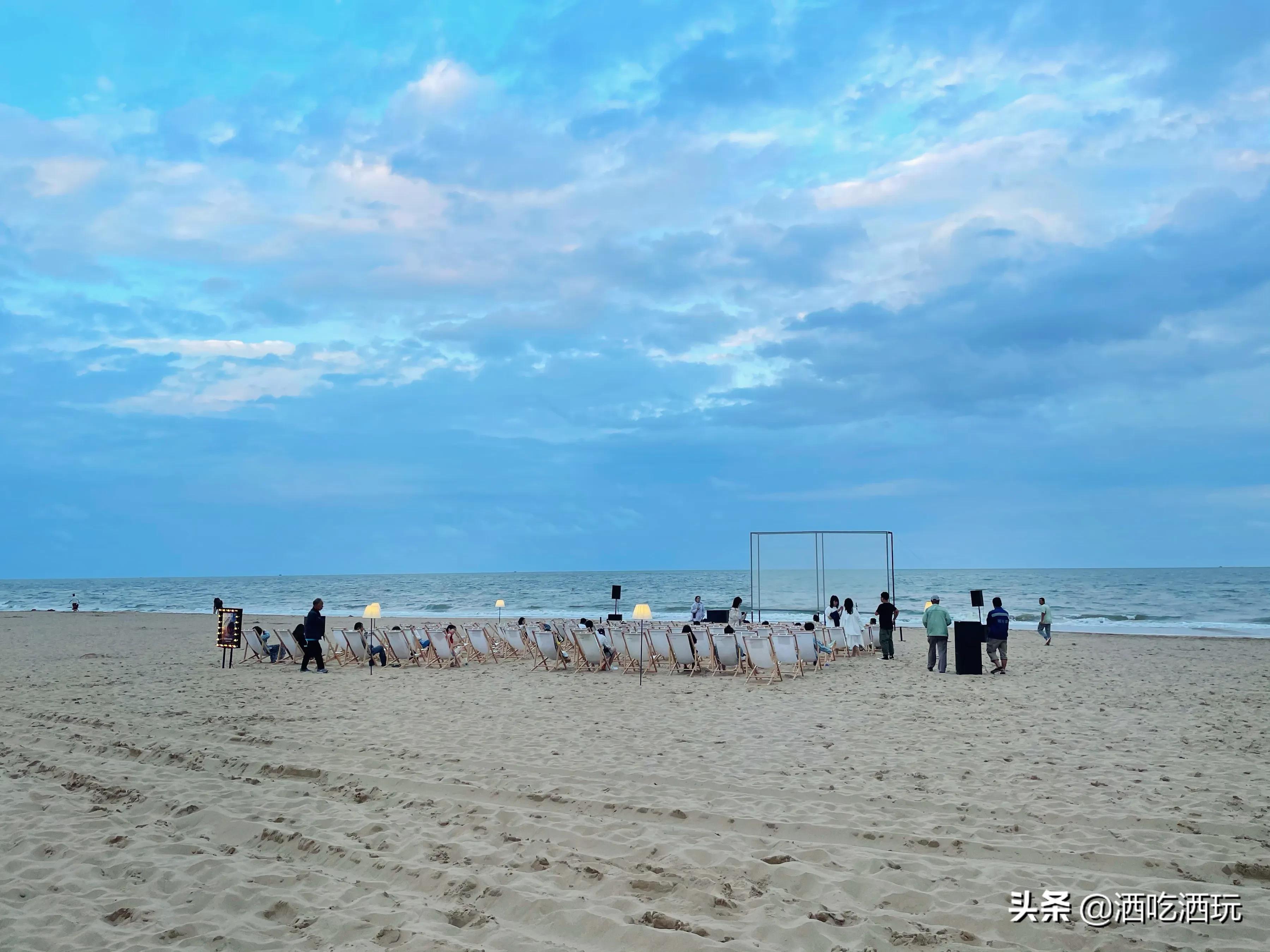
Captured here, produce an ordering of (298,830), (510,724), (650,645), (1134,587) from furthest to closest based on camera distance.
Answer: (1134,587) → (650,645) → (510,724) → (298,830)

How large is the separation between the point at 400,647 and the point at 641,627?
4626 millimetres

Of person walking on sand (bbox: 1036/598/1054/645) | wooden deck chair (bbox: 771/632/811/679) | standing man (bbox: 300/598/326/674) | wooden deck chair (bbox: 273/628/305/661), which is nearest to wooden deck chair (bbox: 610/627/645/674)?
wooden deck chair (bbox: 771/632/811/679)

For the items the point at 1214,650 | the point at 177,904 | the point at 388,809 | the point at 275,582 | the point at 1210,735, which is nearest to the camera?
the point at 177,904

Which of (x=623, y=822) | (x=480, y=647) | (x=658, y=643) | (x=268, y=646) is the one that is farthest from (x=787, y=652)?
(x=268, y=646)

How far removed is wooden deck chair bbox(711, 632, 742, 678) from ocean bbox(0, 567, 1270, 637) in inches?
167

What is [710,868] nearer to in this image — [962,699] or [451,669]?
[962,699]

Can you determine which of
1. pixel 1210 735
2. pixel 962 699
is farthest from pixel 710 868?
pixel 962 699

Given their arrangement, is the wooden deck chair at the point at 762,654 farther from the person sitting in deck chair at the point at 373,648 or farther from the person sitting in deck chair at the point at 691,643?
the person sitting in deck chair at the point at 373,648

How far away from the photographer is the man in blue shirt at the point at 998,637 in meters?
12.2

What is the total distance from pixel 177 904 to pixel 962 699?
8299 mm

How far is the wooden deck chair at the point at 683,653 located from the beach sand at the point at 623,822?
2920 millimetres

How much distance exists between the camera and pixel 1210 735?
23.1ft

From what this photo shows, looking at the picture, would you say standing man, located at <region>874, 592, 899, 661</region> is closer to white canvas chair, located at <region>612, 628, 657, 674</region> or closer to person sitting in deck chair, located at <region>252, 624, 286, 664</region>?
white canvas chair, located at <region>612, 628, 657, 674</region>

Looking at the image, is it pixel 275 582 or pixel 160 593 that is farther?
pixel 275 582
